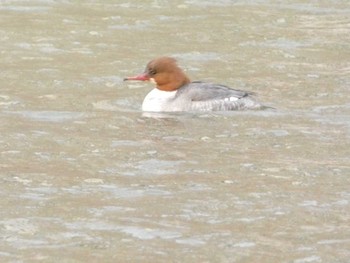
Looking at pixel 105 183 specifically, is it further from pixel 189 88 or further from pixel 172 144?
pixel 189 88

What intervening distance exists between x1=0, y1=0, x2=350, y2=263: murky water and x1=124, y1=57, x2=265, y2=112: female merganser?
0.20m

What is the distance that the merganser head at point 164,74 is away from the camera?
15562 millimetres

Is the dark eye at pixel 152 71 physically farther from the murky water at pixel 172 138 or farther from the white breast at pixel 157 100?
the murky water at pixel 172 138

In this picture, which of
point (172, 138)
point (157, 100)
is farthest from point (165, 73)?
point (172, 138)

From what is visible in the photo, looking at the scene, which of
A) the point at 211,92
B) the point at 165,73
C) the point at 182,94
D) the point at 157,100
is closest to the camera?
the point at 211,92

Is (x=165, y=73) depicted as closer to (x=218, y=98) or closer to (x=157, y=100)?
(x=157, y=100)

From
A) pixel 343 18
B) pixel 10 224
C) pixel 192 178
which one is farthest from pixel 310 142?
pixel 343 18

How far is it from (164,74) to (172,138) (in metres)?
2.09

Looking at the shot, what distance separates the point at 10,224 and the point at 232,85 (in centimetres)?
665

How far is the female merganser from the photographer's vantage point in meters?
15.1

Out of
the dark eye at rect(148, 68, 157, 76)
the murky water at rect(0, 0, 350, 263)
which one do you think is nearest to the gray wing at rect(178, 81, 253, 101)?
the murky water at rect(0, 0, 350, 263)

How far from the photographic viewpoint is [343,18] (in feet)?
68.5

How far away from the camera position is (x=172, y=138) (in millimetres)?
13617

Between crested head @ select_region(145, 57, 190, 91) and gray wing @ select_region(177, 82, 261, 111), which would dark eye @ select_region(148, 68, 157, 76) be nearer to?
crested head @ select_region(145, 57, 190, 91)
